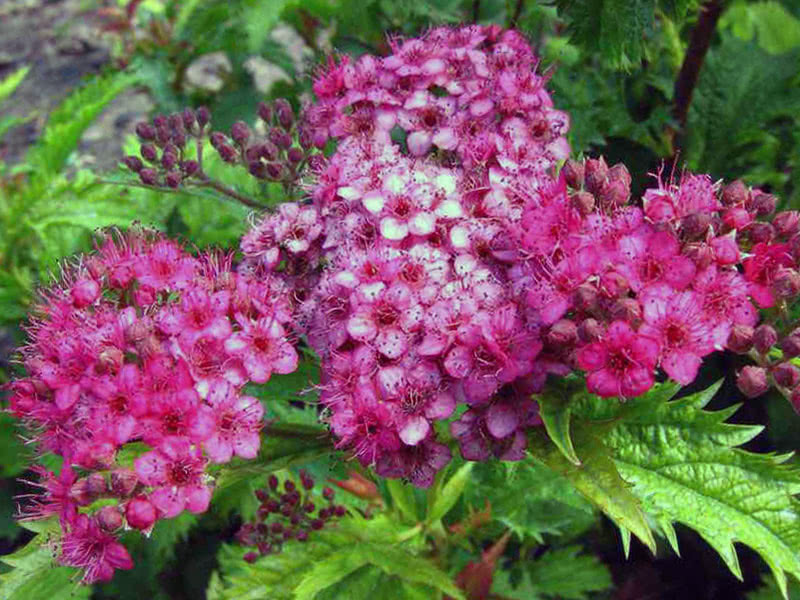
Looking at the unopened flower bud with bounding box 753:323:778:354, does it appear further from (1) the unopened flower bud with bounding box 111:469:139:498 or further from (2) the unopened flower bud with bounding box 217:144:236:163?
(2) the unopened flower bud with bounding box 217:144:236:163

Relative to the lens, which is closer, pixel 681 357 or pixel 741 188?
pixel 681 357

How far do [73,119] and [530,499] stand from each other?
2.37 m

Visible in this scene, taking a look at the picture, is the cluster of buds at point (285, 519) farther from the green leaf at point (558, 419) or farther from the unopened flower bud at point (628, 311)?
the unopened flower bud at point (628, 311)

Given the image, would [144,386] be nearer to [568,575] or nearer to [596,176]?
[596,176]

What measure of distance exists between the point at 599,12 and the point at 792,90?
91cm

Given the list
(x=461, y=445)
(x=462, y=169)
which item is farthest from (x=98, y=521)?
(x=462, y=169)

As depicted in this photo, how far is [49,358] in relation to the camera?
6.15ft

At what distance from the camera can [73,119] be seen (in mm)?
3691

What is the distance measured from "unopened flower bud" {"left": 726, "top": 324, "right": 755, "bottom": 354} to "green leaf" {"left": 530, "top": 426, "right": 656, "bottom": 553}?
0.97 ft

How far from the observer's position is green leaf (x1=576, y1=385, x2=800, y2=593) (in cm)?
162

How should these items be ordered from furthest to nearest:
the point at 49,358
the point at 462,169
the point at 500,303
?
1. the point at 462,169
2. the point at 49,358
3. the point at 500,303

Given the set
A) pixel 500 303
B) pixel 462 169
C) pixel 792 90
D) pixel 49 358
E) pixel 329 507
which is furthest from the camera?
pixel 792 90

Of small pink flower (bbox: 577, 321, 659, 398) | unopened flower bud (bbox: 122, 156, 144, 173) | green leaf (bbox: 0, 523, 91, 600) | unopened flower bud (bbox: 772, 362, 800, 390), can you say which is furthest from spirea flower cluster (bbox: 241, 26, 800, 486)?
green leaf (bbox: 0, 523, 91, 600)

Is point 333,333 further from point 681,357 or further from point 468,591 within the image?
point 468,591
